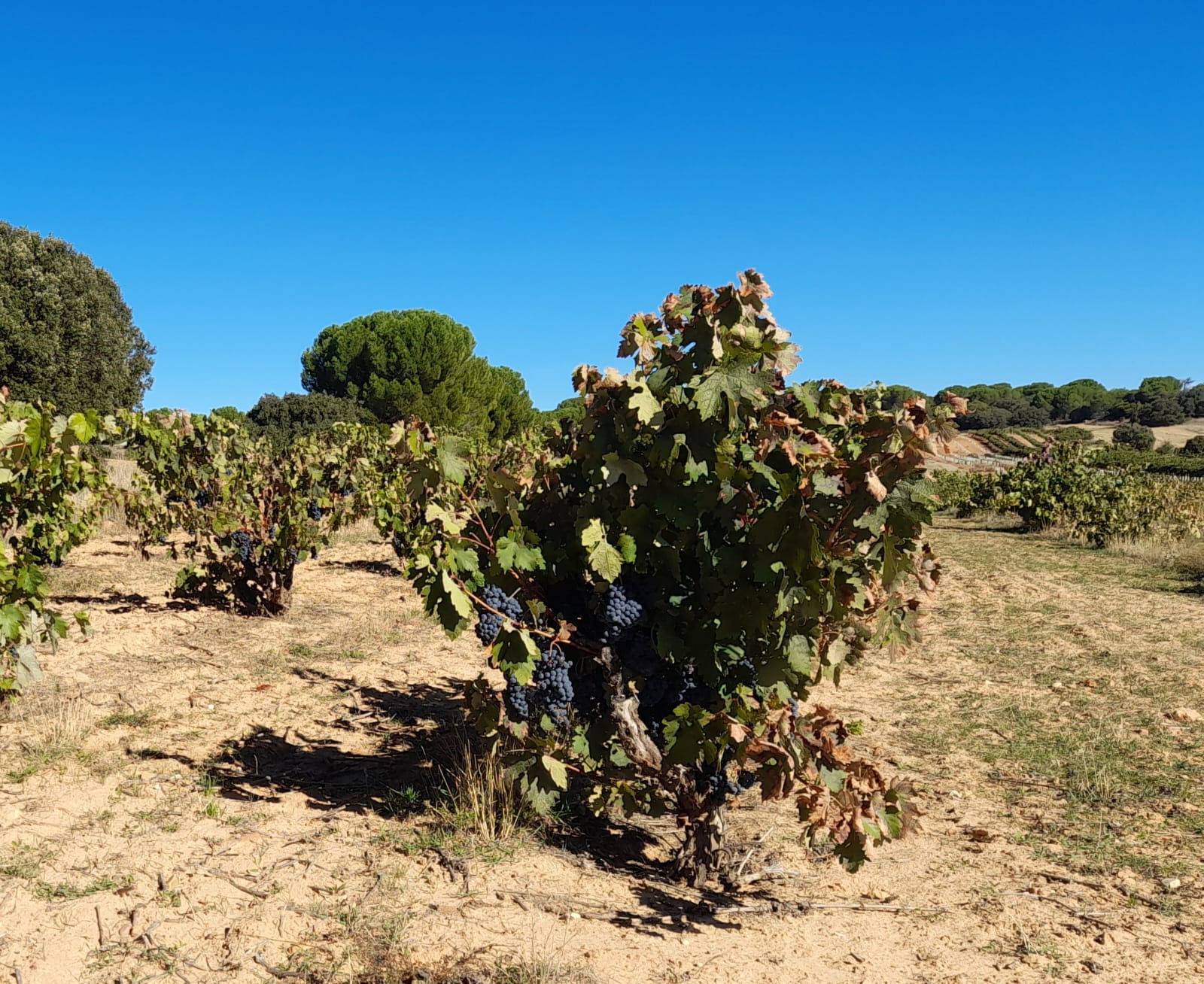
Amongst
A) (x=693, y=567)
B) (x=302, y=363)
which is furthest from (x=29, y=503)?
(x=302, y=363)

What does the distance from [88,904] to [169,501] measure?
6.24 meters

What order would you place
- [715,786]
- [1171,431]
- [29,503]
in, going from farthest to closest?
[1171,431] → [29,503] → [715,786]

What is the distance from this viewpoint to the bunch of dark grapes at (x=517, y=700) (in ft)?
12.4

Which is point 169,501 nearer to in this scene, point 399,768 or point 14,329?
point 399,768

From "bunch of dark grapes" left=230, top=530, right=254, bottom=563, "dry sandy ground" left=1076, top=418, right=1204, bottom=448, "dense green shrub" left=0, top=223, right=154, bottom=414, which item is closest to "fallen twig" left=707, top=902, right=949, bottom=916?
"bunch of dark grapes" left=230, top=530, right=254, bottom=563

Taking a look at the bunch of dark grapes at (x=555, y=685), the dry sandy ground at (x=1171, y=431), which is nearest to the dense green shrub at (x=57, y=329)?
the bunch of dark grapes at (x=555, y=685)

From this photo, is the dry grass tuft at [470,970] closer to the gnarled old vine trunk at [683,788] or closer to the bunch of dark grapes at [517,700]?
the gnarled old vine trunk at [683,788]

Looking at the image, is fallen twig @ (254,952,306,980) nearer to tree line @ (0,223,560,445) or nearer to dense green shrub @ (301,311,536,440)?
tree line @ (0,223,560,445)

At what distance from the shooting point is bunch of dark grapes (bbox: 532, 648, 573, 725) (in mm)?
3641

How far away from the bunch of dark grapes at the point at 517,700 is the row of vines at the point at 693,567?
0.04 ft

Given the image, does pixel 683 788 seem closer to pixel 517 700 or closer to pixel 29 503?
pixel 517 700

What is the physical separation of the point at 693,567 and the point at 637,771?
90 centimetres

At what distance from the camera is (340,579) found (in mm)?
10930

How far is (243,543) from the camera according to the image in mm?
8266
